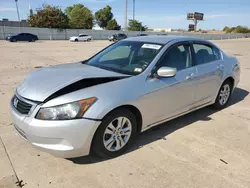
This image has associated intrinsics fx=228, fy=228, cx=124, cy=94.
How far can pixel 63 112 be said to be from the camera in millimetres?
2494

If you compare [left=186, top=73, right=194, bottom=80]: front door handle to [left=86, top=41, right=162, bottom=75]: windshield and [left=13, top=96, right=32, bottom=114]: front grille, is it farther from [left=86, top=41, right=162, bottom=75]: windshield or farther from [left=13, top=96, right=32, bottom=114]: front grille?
[left=13, top=96, right=32, bottom=114]: front grille

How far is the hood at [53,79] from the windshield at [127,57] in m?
0.25

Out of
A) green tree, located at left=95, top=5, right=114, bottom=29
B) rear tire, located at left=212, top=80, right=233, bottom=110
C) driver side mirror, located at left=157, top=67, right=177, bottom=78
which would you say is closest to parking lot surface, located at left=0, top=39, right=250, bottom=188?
rear tire, located at left=212, top=80, right=233, bottom=110

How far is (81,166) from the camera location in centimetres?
279

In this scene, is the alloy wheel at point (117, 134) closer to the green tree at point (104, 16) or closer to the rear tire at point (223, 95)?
the rear tire at point (223, 95)

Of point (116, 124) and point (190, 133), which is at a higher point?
point (116, 124)

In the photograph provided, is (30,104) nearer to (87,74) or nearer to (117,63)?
(87,74)

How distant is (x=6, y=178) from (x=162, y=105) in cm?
218

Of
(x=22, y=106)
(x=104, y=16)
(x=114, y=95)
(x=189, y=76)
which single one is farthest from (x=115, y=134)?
(x=104, y=16)

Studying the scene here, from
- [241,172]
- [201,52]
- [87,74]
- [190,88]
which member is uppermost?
[201,52]

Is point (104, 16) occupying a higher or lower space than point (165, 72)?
higher

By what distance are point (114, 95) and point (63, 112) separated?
24.6 inches

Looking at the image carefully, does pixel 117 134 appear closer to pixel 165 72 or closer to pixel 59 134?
pixel 59 134

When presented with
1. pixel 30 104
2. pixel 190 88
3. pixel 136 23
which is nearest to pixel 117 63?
pixel 190 88
